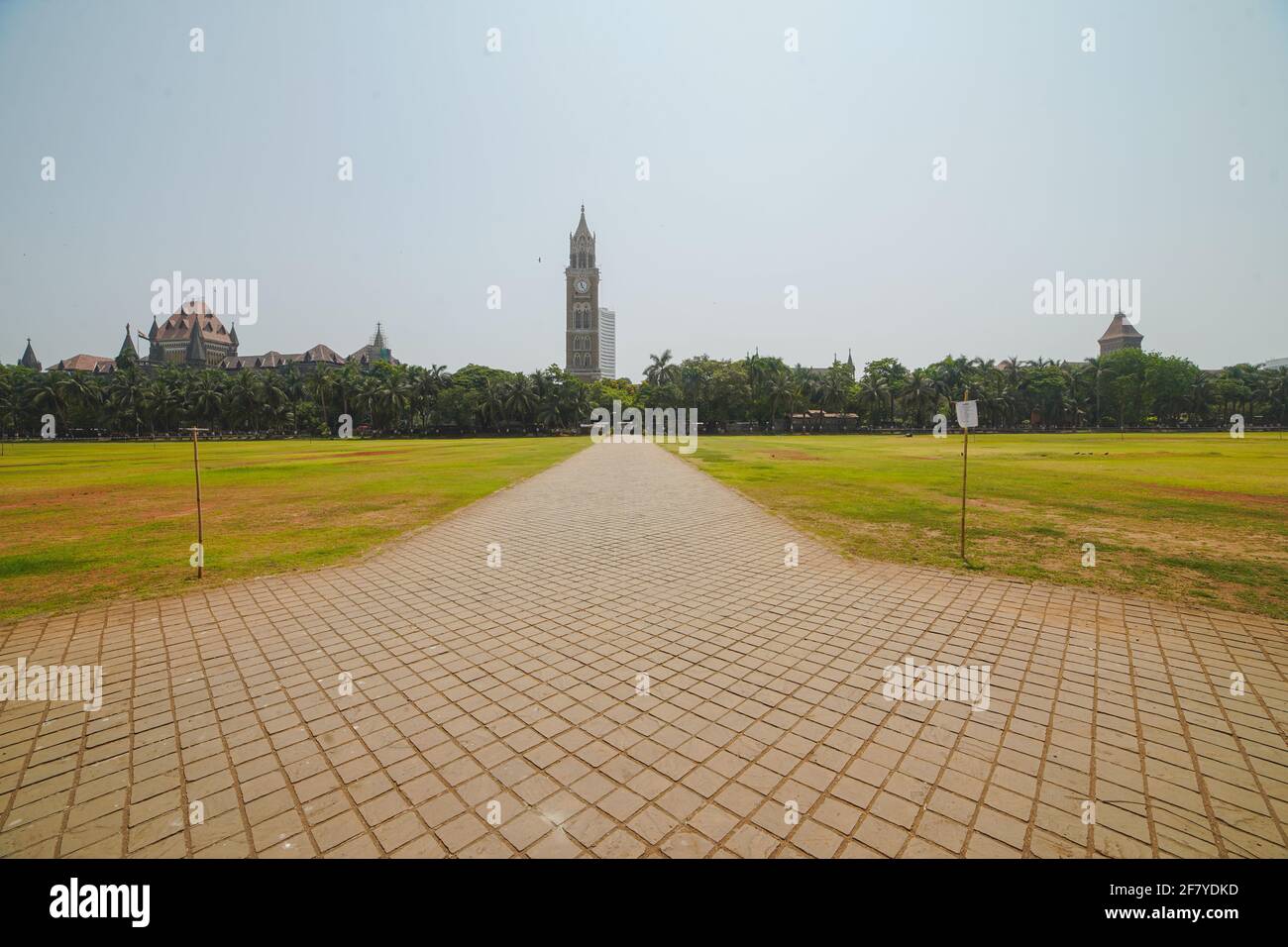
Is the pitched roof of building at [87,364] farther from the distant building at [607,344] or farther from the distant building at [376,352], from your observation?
the distant building at [607,344]

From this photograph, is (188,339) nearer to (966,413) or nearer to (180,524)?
(180,524)

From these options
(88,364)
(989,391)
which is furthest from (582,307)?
(88,364)

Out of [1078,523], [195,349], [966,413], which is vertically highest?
[195,349]

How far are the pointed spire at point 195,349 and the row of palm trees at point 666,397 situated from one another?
134ft

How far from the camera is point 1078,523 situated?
11.9m

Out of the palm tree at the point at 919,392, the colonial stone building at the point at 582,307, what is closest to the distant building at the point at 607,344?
the colonial stone building at the point at 582,307

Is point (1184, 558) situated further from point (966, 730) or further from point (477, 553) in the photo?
point (477, 553)

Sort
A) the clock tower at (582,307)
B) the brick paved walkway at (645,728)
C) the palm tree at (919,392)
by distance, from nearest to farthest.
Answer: the brick paved walkway at (645,728)
the palm tree at (919,392)
the clock tower at (582,307)

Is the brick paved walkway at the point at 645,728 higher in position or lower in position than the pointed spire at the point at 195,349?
lower

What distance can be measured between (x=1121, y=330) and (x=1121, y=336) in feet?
6.83

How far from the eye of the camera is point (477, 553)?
9.36 meters

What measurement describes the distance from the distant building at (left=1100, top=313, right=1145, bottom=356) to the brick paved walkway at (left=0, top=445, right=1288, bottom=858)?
170m

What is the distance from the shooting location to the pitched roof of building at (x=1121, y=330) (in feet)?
439

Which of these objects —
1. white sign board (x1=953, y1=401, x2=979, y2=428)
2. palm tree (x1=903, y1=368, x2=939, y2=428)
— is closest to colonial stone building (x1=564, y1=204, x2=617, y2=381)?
palm tree (x1=903, y1=368, x2=939, y2=428)
